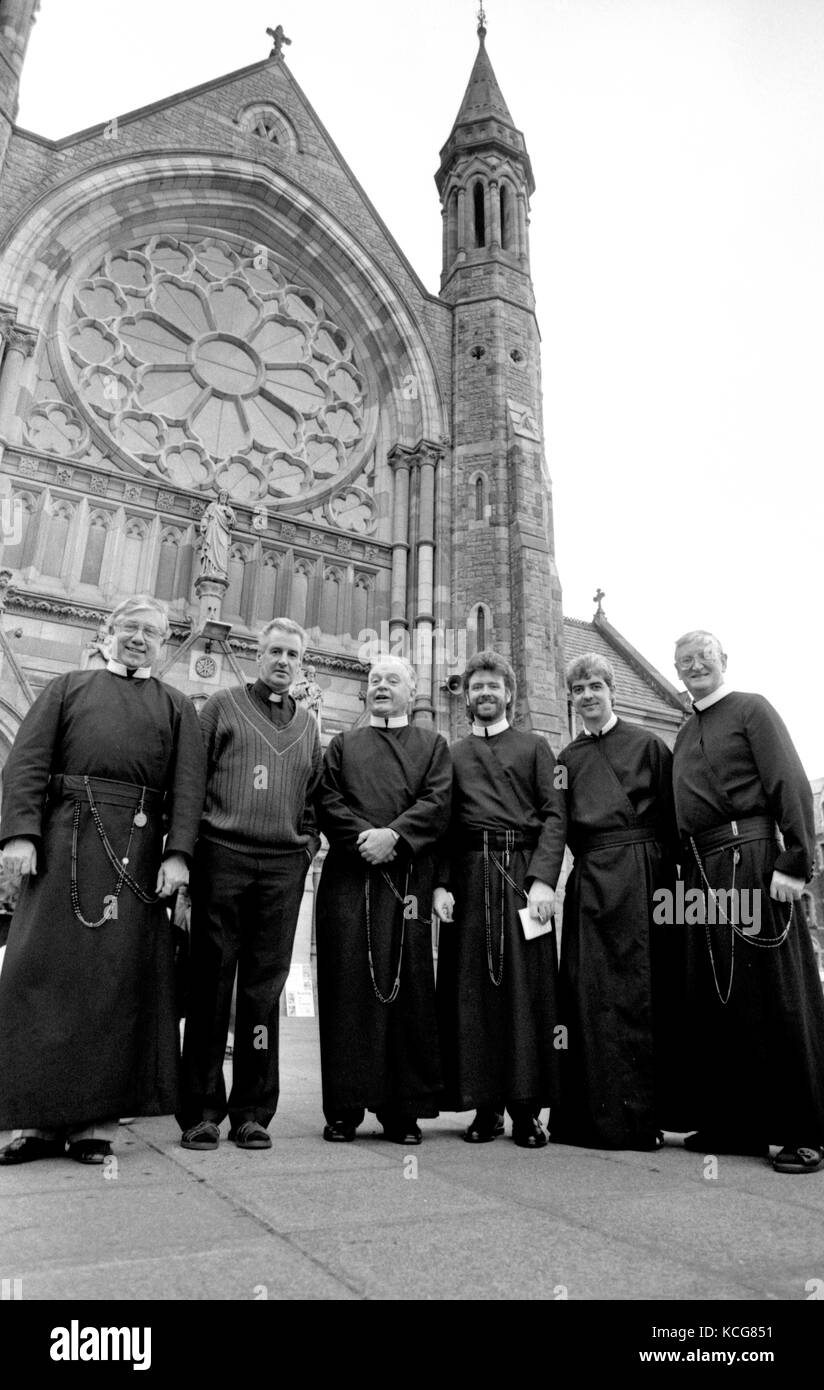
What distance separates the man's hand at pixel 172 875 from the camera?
356cm

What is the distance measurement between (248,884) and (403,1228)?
185 centimetres

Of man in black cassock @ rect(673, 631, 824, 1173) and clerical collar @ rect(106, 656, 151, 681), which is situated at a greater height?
clerical collar @ rect(106, 656, 151, 681)

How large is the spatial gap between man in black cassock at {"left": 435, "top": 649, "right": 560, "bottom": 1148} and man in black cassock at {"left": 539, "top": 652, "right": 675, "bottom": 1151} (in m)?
0.11

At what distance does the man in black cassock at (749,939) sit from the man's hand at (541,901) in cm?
60

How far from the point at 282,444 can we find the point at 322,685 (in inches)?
165

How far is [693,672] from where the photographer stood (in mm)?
4301

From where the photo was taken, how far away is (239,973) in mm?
3783

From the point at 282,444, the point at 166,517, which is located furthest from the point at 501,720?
the point at 282,444

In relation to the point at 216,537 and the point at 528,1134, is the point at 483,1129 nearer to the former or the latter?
the point at 528,1134

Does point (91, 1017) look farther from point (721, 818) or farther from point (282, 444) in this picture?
point (282, 444)

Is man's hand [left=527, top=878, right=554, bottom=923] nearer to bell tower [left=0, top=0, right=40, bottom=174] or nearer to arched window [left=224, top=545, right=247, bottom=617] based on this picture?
arched window [left=224, top=545, right=247, bottom=617]

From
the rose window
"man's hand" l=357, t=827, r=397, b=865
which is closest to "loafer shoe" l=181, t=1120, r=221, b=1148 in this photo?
"man's hand" l=357, t=827, r=397, b=865

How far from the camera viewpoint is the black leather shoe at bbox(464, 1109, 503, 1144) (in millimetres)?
3811

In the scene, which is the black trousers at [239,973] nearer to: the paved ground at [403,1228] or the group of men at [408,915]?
the group of men at [408,915]
